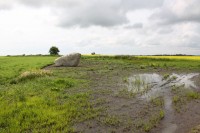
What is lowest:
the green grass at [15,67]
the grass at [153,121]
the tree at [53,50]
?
the grass at [153,121]

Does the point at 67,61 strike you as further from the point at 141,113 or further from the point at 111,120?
the point at 111,120

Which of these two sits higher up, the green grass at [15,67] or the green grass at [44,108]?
the green grass at [15,67]

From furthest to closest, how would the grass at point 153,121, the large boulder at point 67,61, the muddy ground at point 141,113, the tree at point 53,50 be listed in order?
1. the tree at point 53,50
2. the large boulder at point 67,61
3. the muddy ground at point 141,113
4. the grass at point 153,121

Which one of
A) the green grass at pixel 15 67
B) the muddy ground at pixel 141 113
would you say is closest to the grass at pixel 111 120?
the muddy ground at pixel 141 113

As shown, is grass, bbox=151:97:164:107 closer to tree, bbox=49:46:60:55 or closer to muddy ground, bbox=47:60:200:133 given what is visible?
muddy ground, bbox=47:60:200:133

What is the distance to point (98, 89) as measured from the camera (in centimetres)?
2102

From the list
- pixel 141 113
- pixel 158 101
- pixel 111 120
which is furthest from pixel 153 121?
pixel 158 101

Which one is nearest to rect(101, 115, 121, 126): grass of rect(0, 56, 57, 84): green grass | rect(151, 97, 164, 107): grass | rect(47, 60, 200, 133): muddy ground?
rect(47, 60, 200, 133): muddy ground

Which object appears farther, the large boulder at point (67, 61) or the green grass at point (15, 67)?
the large boulder at point (67, 61)

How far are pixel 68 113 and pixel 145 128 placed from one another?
401 centimetres

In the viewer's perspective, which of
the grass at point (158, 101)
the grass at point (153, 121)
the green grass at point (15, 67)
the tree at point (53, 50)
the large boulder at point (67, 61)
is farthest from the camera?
the tree at point (53, 50)

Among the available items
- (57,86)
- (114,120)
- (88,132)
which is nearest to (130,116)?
(114,120)

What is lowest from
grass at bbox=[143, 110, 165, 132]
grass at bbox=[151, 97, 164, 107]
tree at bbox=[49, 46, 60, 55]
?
grass at bbox=[143, 110, 165, 132]

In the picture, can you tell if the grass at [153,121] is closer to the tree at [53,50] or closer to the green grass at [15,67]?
the green grass at [15,67]
